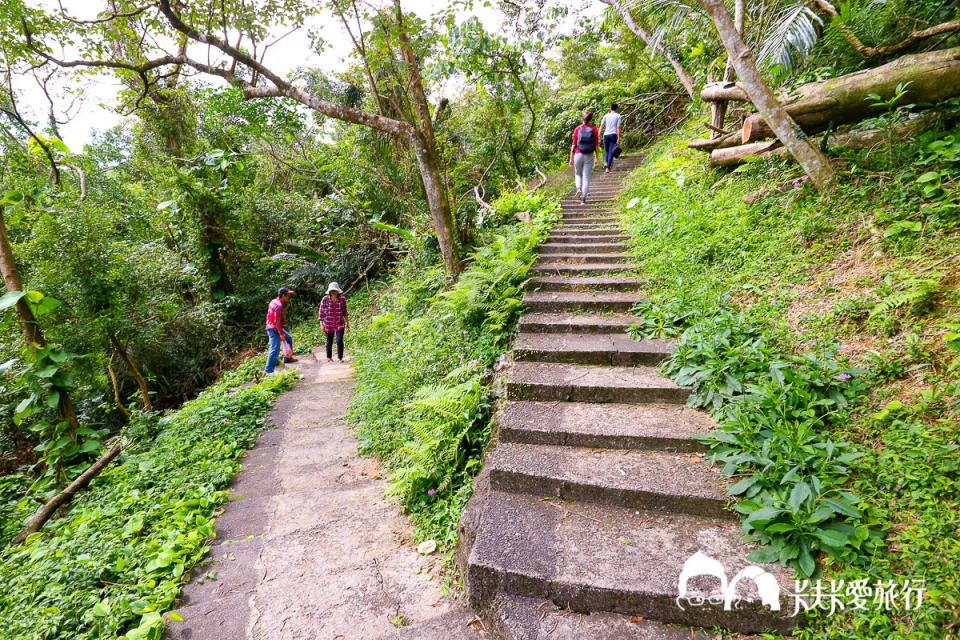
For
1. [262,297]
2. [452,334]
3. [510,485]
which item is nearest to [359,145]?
[262,297]

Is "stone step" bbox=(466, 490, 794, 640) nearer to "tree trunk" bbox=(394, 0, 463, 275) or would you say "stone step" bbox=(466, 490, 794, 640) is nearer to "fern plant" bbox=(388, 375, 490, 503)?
"fern plant" bbox=(388, 375, 490, 503)

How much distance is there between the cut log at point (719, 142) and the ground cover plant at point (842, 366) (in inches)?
64.9

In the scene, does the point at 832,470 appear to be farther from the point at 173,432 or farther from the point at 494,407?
the point at 173,432

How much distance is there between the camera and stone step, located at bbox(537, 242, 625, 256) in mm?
6052

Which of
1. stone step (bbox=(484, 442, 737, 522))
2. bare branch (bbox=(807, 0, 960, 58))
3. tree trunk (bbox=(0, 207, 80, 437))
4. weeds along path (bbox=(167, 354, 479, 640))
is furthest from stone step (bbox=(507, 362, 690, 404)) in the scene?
tree trunk (bbox=(0, 207, 80, 437))

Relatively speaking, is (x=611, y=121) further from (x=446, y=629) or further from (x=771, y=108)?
(x=446, y=629)

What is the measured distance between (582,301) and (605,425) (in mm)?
1987

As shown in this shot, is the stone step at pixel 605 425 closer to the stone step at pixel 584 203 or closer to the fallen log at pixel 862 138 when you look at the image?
the fallen log at pixel 862 138

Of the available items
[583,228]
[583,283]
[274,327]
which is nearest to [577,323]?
[583,283]

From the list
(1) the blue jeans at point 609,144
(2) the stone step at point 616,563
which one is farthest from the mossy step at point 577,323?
(1) the blue jeans at point 609,144

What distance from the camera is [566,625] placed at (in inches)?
77.0

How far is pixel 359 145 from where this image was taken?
34.2ft

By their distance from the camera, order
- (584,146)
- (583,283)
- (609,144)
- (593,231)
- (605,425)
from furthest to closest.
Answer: (609,144)
(584,146)
(593,231)
(583,283)
(605,425)
